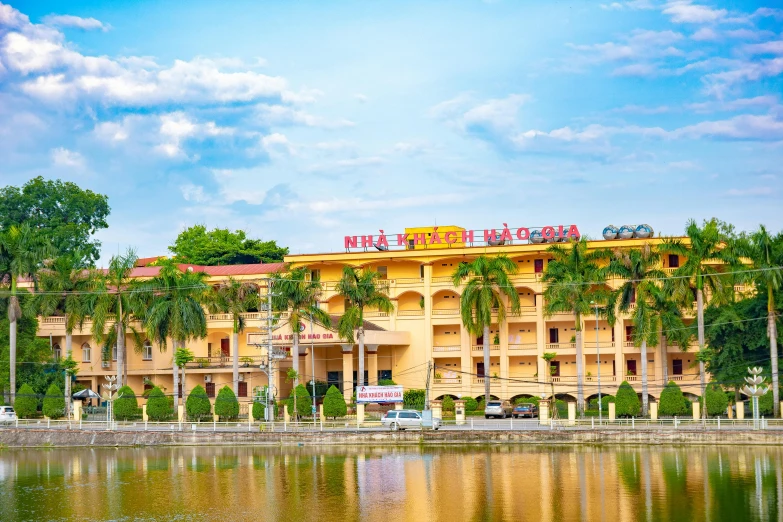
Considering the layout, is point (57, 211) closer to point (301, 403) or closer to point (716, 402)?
point (301, 403)

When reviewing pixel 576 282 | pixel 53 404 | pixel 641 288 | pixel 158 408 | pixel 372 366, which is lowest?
pixel 158 408

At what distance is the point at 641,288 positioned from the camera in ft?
252

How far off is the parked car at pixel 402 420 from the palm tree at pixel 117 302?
73.0 feet

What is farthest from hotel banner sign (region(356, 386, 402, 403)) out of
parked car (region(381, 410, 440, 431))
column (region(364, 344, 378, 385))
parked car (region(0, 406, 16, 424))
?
parked car (region(0, 406, 16, 424))

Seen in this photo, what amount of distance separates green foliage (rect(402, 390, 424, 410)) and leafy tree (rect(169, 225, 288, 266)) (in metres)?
34.6

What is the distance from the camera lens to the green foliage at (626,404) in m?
75.0

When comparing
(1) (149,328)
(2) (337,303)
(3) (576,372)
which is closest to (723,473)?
(3) (576,372)

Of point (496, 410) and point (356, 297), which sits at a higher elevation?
point (356, 297)

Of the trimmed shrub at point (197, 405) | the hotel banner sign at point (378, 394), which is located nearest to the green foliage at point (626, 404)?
the hotel banner sign at point (378, 394)

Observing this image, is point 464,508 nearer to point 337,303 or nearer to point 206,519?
point 206,519

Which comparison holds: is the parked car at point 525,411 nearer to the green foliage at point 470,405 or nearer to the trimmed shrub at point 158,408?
the green foliage at point 470,405

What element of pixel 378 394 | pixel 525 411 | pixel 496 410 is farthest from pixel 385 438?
pixel 525 411

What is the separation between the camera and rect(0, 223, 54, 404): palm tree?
82812mm

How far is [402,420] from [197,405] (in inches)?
653
